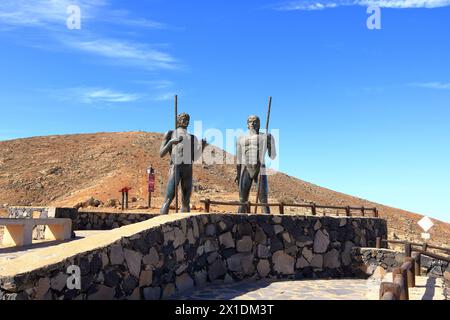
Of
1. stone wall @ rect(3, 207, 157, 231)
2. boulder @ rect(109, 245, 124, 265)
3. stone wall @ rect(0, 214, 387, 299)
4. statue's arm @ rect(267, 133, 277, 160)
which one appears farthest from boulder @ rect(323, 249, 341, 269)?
stone wall @ rect(3, 207, 157, 231)

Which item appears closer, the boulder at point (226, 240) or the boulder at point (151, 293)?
the boulder at point (151, 293)

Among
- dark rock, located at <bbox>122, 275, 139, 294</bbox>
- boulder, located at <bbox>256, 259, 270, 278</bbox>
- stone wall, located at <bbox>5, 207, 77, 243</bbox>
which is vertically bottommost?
boulder, located at <bbox>256, 259, 270, 278</bbox>

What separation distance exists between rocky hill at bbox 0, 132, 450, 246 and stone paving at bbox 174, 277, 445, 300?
18.6 m

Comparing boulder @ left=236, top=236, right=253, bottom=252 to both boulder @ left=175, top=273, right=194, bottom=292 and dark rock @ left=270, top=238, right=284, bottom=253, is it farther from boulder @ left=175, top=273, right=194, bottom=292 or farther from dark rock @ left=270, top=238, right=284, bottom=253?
boulder @ left=175, top=273, right=194, bottom=292

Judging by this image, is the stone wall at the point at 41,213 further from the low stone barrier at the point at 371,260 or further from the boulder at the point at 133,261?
the low stone barrier at the point at 371,260

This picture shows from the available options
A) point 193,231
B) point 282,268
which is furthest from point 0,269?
point 282,268

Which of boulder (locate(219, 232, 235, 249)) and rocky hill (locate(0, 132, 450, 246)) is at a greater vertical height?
rocky hill (locate(0, 132, 450, 246))

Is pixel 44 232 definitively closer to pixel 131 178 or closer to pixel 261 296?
pixel 261 296

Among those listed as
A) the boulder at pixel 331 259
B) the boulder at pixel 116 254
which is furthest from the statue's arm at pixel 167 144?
the boulder at pixel 116 254

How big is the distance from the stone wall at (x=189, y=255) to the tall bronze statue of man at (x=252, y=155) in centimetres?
124

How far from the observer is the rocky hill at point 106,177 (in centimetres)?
3256

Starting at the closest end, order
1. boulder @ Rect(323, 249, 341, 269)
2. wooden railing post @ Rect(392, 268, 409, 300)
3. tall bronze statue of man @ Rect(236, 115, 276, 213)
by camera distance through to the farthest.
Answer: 1. wooden railing post @ Rect(392, 268, 409, 300)
2. boulder @ Rect(323, 249, 341, 269)
3. tall bronze statue of man @ Rect(236, 115, 276, 213)

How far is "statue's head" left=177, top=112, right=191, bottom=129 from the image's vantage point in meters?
9.31

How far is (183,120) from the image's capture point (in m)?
9.34
